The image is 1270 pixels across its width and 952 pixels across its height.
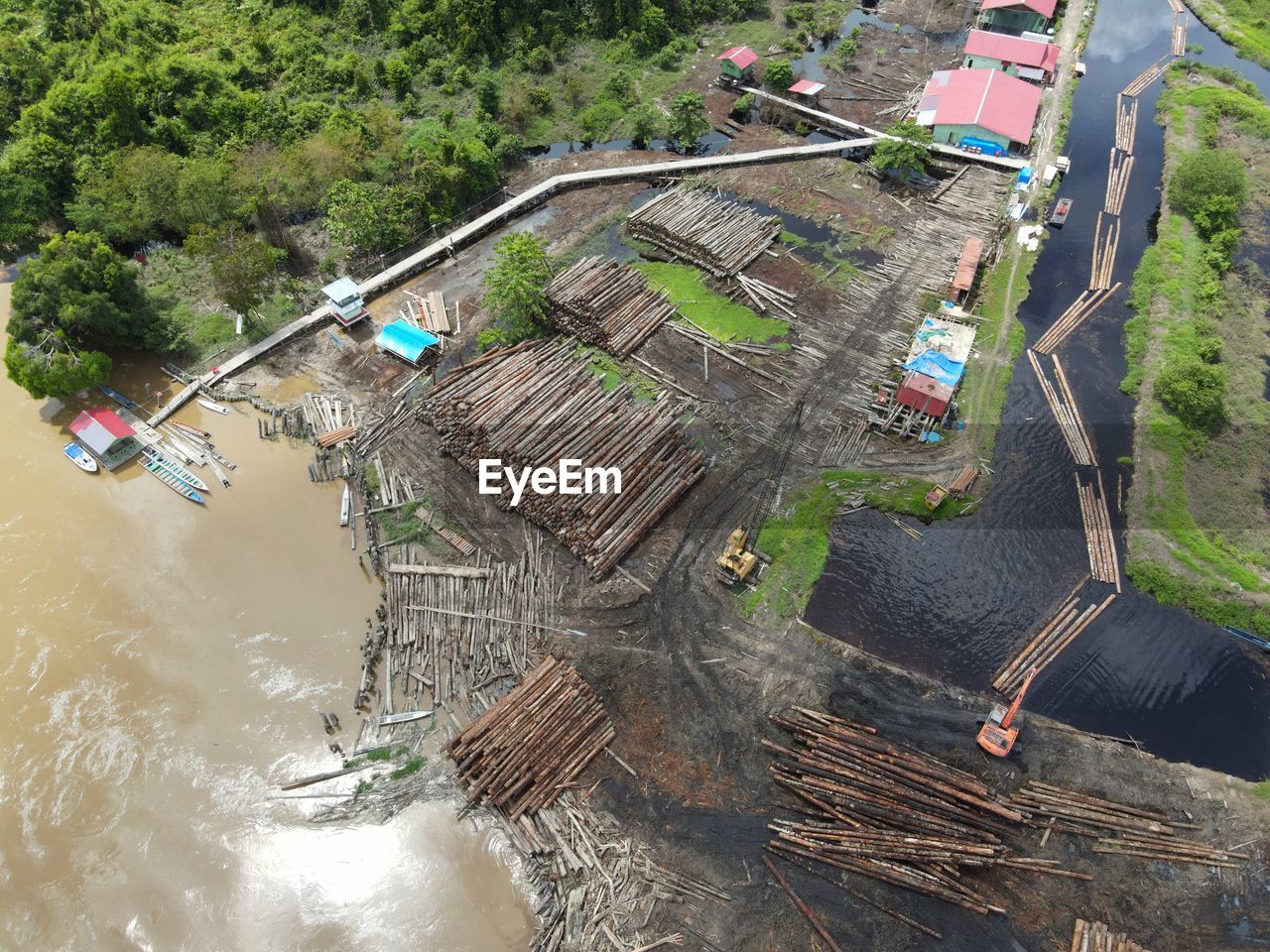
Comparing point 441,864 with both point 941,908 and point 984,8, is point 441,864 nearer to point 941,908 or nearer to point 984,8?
point 941,908

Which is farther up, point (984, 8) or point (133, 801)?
point (984, 8)

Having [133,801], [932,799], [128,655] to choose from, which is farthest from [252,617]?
[932,799]

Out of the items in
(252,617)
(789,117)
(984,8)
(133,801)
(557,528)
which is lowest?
(133,801)

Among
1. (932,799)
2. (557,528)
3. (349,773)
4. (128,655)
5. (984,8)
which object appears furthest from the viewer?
(984,8)

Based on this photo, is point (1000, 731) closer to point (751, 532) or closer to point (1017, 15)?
point (751, 532)

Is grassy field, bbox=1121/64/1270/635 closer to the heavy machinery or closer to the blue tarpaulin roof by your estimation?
the heavy machinery

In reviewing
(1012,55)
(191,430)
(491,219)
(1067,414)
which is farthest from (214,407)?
(1012,55)

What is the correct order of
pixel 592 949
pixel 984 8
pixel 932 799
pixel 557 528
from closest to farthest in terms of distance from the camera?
pixel 592 949 → pixel 932 799 → pixel 557 528 → pixel 984 8
